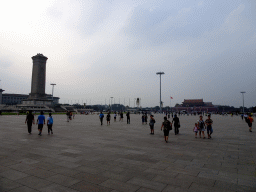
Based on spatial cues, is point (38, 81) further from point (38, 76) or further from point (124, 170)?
point (124, 170)

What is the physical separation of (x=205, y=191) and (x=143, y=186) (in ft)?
4.88

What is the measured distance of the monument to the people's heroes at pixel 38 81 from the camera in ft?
247

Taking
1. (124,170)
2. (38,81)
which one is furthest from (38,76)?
(124,170)

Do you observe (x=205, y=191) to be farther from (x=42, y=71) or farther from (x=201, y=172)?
(x=42, y=71)

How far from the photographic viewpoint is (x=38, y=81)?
7562cm

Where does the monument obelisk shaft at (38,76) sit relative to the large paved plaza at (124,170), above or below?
above

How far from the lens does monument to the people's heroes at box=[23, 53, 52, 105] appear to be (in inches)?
2968

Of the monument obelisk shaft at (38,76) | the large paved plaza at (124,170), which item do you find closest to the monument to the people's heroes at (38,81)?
the monument obelisk shaft at (38,76)

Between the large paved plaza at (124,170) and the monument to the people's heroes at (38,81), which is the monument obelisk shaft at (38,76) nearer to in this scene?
the monument to the people's heroes at (38,81)

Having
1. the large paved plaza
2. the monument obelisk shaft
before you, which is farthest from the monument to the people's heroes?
the large paved plaza

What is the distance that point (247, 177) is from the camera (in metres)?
5.09

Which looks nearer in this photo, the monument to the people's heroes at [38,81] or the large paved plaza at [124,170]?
the large paved plaza at [124,170]

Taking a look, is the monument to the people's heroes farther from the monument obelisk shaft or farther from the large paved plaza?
the large paved plaza

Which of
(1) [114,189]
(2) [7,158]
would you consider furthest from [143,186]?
(2) [7,158]
